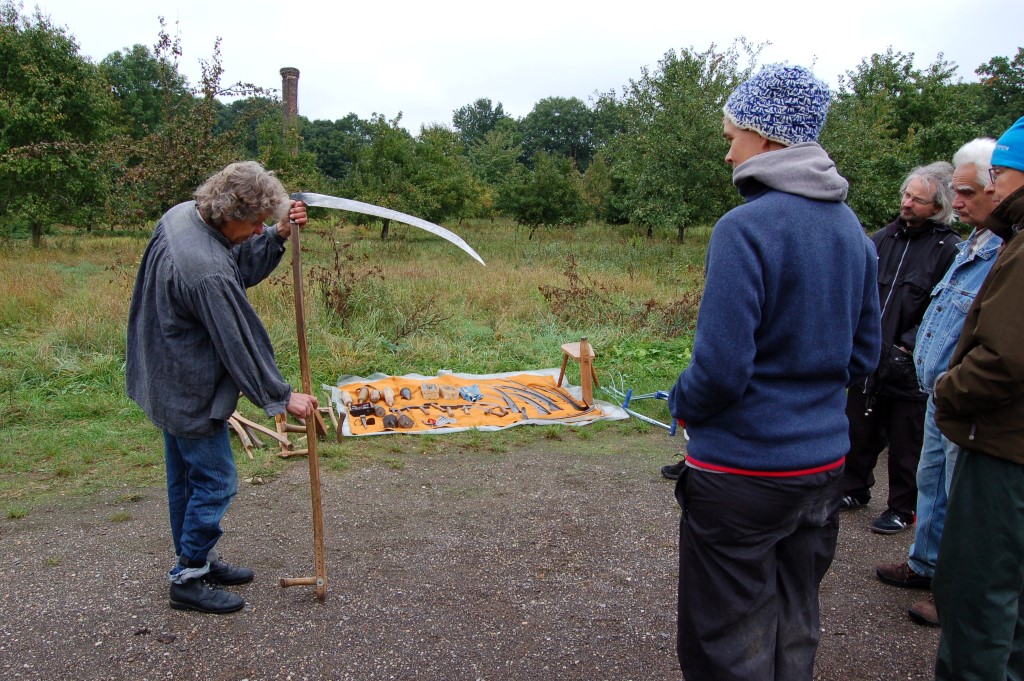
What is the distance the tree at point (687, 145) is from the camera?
59.0 ft

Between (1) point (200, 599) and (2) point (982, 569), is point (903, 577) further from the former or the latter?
(1) point (200, 599)

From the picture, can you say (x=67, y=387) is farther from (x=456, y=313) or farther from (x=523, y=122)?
(x=523, y=122)

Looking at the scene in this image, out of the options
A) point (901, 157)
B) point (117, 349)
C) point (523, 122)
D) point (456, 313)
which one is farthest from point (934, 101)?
point (523, 122)

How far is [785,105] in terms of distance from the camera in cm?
176

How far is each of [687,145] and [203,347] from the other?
17.0 m

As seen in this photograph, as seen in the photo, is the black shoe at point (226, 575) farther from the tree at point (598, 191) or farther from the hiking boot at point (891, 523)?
the tree at point (598, 191)

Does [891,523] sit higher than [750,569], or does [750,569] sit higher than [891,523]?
[750,569]

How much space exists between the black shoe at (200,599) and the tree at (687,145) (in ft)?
55.1

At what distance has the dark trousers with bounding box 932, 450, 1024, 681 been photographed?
83.2 inches

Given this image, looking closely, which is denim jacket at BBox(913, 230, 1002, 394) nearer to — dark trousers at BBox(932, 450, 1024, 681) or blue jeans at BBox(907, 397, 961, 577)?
blue jeans at BBox(907, 397, 961, 577)

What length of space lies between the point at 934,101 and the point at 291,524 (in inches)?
916

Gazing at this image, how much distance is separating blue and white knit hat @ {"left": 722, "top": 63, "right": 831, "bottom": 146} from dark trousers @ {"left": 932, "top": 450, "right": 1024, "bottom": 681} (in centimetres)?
121

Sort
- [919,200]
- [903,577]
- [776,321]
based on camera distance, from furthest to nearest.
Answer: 1. [919,200]
2. [903,577]
3. [776,321]

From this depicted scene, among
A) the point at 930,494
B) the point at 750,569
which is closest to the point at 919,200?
the point at 930,494
